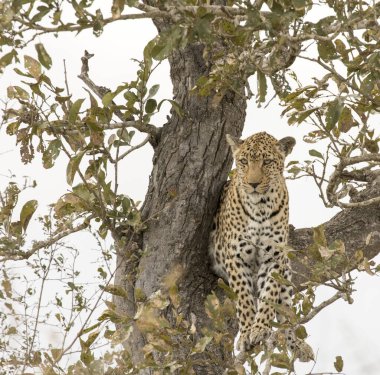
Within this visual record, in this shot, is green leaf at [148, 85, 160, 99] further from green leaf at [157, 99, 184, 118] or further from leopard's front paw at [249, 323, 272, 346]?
leopard's front paw at [249, 323, 272, 346]

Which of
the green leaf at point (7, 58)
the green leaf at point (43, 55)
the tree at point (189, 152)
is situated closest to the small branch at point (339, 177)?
the tree at point (189, 152)

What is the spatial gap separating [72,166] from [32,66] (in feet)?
2.42

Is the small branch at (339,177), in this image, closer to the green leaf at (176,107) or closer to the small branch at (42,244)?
the green leaf at (176,107)

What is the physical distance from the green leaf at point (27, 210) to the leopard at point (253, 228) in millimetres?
1745

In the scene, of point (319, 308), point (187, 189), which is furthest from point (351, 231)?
point (319, 308)

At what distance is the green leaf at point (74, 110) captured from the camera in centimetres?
615

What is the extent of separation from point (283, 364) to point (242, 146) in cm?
289

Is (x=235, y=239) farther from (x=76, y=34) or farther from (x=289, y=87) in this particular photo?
(x=76, y=34)

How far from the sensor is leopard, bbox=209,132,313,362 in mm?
7535

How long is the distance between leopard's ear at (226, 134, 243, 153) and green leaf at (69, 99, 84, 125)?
5.23ft

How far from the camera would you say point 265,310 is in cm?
734

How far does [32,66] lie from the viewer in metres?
6.09

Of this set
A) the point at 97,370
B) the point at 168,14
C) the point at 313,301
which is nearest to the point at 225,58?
the point at 168,14

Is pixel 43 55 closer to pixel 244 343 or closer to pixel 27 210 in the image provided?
pixel 27 210
